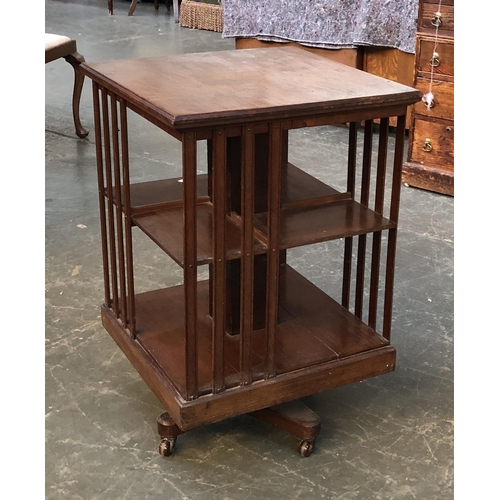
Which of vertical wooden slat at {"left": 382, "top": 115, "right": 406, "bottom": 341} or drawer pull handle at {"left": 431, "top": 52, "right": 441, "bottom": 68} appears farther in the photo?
drawer pull handle at {"left": 431, "top": 52, "right": 441, "bottom": 68}

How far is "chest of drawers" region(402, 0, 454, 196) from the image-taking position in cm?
343

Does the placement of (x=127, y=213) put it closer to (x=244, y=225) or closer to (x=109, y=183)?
(x=109, y=183)

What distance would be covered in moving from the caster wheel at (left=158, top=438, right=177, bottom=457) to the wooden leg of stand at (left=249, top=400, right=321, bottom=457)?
233 mm

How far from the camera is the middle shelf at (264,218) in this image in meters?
1.80

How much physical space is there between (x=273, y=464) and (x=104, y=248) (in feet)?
2.50

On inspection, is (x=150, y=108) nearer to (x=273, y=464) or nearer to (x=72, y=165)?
(x=273, y=464)

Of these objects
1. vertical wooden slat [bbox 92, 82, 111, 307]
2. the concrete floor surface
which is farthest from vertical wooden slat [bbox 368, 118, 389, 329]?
vertical wooden slat [bbox 92, 82, 111, 307]

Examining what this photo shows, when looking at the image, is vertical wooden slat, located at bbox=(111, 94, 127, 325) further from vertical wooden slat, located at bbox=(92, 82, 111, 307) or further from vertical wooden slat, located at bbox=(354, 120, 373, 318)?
vertical wooden slat, located at bbox=(354, 120, 373, 318)

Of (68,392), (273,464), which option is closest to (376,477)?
(273,464)

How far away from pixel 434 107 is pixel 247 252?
2111 millimetres

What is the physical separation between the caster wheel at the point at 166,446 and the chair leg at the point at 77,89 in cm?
263

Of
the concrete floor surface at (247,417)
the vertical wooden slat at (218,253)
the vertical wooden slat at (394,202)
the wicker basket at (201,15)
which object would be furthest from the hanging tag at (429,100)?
the wicker basket at (201,15)

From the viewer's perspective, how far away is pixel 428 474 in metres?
1.91

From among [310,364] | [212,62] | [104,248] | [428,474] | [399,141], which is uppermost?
[212,62]
